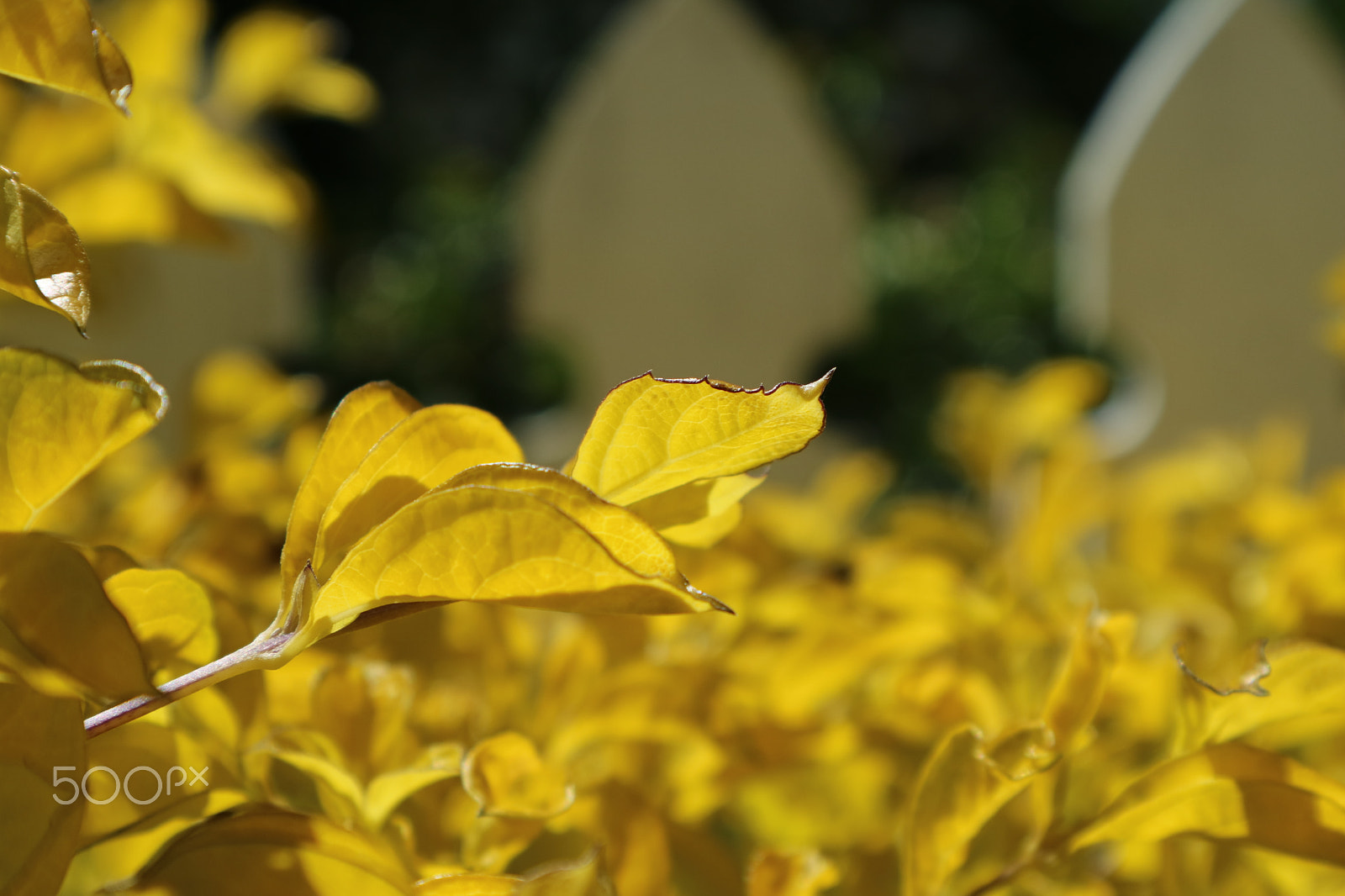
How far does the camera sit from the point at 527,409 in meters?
4.43

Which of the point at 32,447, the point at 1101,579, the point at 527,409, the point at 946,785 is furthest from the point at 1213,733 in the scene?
the point at 527,409

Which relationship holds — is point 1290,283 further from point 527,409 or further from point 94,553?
point 527,409

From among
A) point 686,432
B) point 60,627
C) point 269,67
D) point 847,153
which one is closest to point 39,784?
point 60,627

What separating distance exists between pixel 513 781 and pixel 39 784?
0.11m

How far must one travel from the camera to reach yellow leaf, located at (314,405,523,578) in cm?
24

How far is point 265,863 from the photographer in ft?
0.81

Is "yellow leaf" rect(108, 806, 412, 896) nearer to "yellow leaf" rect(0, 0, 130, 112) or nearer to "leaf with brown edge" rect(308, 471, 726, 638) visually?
"leaf with brown edge" rect(308, 471, 726, 638)

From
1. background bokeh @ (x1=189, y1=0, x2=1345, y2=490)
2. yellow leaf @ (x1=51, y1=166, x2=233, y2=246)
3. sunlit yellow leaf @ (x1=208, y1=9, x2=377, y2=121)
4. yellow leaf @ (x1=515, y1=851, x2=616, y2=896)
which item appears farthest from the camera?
background bokeh @ (x1=189, y1=0, x2=1345, y2=490)

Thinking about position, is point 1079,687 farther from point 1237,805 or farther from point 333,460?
point 333,460

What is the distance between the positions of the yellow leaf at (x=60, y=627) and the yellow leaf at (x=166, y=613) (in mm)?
29

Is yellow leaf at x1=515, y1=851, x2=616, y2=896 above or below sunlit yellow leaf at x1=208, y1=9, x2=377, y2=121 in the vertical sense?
above

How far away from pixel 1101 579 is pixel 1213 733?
39cm

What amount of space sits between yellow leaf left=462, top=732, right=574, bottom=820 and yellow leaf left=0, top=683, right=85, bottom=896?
0.27ft

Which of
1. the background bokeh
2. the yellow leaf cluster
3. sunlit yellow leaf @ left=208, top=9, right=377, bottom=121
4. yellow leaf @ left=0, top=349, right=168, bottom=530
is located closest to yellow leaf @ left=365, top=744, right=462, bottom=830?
the yellow leaf cluster
